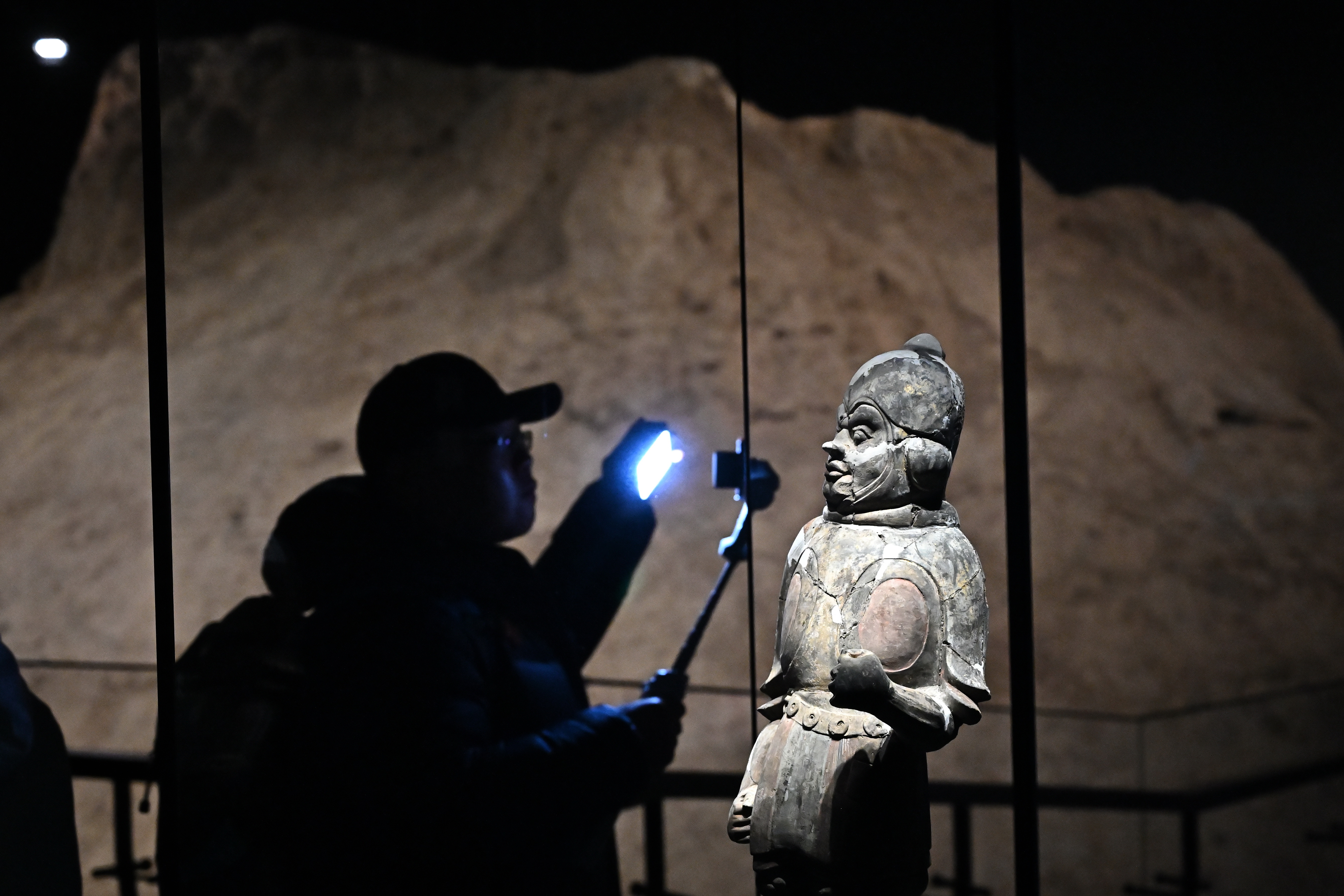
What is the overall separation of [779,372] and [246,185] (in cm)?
201

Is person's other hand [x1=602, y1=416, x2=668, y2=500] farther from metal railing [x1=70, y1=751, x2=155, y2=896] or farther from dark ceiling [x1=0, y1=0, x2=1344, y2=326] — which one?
metal railing [x1=70, y1=751, x2=155, y2=896]

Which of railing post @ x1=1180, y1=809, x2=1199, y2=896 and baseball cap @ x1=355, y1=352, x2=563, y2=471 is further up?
baseball cap @ x1=355, y1=352, x2=563, y2=471

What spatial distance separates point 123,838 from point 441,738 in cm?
90

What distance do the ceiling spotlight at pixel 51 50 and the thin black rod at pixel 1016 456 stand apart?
7.58 feet

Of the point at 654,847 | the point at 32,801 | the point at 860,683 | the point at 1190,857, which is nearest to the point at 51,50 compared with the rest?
the point at 32,801

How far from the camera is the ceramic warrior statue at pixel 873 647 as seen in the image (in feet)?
5.97

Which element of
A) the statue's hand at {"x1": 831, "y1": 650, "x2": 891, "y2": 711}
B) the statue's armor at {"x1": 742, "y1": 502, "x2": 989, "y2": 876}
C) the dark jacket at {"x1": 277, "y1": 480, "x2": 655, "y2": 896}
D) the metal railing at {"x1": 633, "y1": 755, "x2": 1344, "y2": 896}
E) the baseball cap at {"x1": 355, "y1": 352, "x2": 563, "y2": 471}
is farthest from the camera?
the metal railing at {"x1": 633, "y1": 755, "x2": 1344, "y2": 896}

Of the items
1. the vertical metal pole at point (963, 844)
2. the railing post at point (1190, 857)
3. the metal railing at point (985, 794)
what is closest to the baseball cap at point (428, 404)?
the metal railing at point (985, 794)

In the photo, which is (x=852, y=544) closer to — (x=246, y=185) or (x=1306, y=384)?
(x=246, y=185)

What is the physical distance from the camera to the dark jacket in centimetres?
232

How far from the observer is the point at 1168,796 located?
3129 mm

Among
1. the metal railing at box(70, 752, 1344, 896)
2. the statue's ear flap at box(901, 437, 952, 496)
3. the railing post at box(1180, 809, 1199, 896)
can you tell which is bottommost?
the railing post at box(1180, 809, 1199, 896)

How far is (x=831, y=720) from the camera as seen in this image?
1.86 m

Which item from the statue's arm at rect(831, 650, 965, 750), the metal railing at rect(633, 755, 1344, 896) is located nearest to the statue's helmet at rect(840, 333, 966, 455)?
the statue's arm at rect(831, 650, 965, 750)
